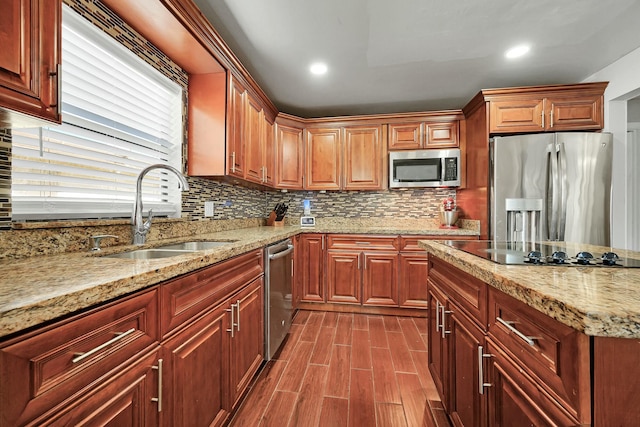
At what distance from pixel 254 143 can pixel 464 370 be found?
7.61 feet

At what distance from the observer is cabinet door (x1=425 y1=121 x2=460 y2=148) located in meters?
3.14

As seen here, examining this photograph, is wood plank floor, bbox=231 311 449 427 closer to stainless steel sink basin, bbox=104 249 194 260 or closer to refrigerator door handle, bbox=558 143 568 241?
stainless steel sink basin, bbox=104 249 194 260

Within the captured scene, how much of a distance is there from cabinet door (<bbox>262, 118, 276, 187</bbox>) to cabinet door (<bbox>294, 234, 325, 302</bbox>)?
0.75 metres

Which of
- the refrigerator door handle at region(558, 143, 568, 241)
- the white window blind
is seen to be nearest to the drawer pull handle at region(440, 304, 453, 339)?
the white window blind

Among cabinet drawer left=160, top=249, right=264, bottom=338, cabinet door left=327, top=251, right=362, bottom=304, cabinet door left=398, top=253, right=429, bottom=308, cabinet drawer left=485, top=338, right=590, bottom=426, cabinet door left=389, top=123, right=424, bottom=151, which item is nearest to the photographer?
cabinet drawer left=485, top=338, right=590, bottom=426

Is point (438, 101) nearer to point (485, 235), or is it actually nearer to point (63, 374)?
point (485, 235)

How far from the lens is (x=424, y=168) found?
10.3ft

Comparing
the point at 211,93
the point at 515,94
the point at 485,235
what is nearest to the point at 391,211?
the point at 485,235

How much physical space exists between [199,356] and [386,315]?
226 cm

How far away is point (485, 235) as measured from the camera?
2.70 meters

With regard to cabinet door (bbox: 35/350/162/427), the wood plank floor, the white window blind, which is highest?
the white window blind

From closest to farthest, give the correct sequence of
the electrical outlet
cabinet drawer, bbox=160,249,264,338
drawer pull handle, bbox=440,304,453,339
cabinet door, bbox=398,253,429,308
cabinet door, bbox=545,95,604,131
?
cabinet drawer, bbox=160,249,264,338, drawer pull handle, bbox=440,304,453,339, the electrical outlet, cabinet door, bbox=545,95,604,131, cabinet door, bbox=398,253,429,308

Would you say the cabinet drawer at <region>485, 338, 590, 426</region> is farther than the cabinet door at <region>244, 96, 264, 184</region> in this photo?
No

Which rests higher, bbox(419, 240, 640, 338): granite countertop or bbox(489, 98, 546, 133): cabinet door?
bbox(489, 98, 546, 133): cabinet door
